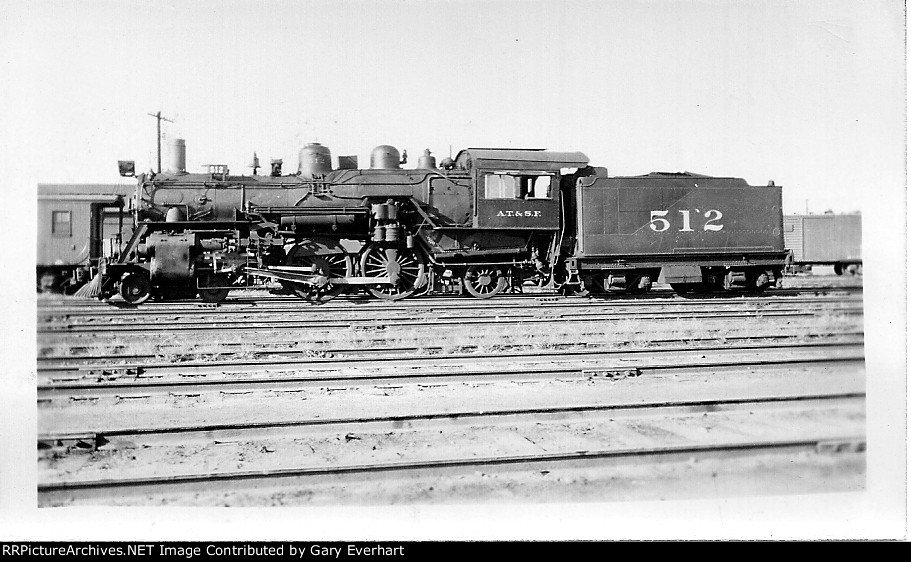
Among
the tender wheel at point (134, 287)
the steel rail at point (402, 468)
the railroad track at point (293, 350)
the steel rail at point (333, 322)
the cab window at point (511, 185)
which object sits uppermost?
the cab window at point (511, 185)

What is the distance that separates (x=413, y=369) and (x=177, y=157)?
6925mm

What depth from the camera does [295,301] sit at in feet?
37.3

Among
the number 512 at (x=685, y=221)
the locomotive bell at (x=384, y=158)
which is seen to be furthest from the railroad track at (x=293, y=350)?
the locomotive bell at (x=384, y=158)

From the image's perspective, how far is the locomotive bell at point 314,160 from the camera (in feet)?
35.9

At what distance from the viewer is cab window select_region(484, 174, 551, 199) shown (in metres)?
10.6

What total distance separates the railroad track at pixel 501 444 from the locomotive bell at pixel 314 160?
728 cm

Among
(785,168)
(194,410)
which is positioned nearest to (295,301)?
(194,410)

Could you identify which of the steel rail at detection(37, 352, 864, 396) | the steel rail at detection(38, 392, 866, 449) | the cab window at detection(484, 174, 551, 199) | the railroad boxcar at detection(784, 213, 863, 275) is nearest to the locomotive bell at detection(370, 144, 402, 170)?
the cab window at detection(484, 174, 551, 199)

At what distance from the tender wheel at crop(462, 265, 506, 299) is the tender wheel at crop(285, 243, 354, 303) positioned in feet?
6.99

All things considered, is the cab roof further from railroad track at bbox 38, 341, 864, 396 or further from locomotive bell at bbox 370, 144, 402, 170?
railroad track at bbox 38, 341, 864, 396

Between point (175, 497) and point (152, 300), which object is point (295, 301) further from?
point (175, 497)

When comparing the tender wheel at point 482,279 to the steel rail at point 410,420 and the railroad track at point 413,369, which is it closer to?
the railroad track at point 413,369
